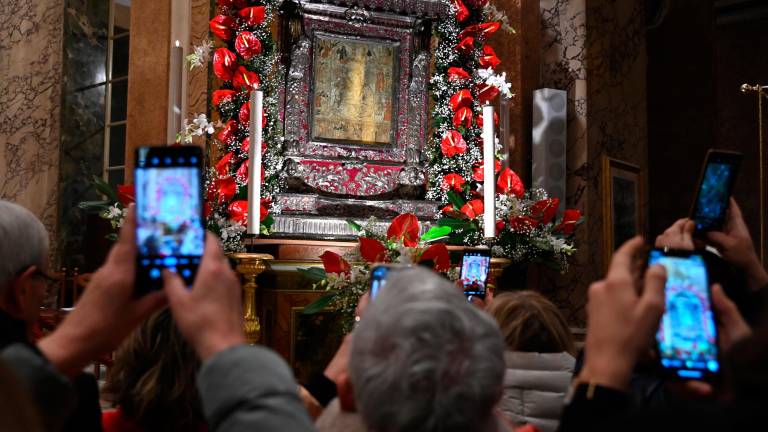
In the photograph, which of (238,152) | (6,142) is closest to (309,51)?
(238,152)

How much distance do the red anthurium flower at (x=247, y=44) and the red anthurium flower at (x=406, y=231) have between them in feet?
6.61

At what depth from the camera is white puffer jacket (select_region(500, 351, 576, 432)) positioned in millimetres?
2406

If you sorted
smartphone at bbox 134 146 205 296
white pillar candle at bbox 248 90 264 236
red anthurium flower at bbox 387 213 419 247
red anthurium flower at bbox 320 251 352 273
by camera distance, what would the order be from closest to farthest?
smartphone at bbox 134 146 205 296
red anthurium flower at bbox 320 251 352 273
red anthurium flower at bbox 387 213 419 247
white pillar candle at bbox 248 90 264 236

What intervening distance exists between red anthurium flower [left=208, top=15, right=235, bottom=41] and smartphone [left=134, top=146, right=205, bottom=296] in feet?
14.4

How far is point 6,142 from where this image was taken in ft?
29.7

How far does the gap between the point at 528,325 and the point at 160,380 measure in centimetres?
103

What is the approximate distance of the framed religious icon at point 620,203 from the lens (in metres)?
7.20

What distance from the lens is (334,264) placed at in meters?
3.90

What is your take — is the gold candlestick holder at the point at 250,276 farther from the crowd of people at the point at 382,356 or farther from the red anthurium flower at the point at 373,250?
the crowd of people at the point at 382,356

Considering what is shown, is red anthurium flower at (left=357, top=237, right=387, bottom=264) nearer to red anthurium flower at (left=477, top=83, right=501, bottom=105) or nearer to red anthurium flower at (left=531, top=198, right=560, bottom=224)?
red anthurium flower at (left=531, top=198, right=560, bottom=224)

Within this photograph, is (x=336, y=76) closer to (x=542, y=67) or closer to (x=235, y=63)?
(x=235, y=63)

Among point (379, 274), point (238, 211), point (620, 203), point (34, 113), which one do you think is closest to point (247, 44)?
point (238, 211)

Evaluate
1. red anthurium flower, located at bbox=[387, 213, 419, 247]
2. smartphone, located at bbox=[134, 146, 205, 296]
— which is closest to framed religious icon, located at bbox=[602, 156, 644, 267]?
red anthurium flower, located at bbox=[387, 213, 419, 247]

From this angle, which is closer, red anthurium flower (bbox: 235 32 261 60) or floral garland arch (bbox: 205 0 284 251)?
floral garland arch (bbox: 205 0 284 251)
